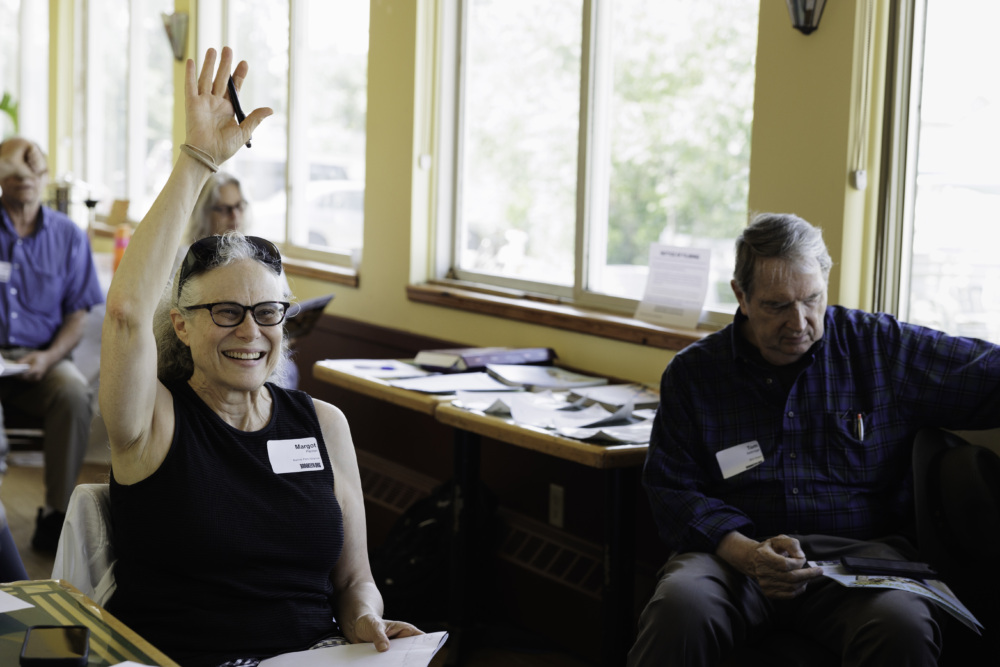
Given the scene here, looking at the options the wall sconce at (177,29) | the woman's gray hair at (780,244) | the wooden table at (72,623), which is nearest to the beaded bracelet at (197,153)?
the wooden table at (72,623)

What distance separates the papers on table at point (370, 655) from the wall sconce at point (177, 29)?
514 centimetres

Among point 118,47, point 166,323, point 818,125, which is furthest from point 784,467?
point 118,47

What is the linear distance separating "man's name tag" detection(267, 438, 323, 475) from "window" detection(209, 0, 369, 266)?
275cm

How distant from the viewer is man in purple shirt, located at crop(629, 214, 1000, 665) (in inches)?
84.5

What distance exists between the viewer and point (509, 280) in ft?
12.4

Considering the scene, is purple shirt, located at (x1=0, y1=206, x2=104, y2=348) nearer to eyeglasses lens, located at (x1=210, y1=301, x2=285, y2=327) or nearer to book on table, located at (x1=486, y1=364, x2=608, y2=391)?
book on table, located at (x1=486, y1=364, x2=608, y2=391)

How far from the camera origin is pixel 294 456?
177cm

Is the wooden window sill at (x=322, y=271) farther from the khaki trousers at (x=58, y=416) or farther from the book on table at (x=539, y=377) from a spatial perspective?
the book on table at (x=539, y=377)

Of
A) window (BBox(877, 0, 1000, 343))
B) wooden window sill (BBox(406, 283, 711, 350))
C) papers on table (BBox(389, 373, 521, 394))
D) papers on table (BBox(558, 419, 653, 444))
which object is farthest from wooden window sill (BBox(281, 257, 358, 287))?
window (BBox(877, 0, 1000, 343))

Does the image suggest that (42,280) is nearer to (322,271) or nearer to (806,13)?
(322,271)

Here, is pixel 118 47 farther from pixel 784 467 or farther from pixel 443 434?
pixel 784 467

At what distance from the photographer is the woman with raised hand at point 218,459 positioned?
1547 mm

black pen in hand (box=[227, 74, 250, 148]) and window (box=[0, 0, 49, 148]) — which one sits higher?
window (box=[0, 0, 49, 148])

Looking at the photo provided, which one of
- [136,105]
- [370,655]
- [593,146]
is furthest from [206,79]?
[136,105]
